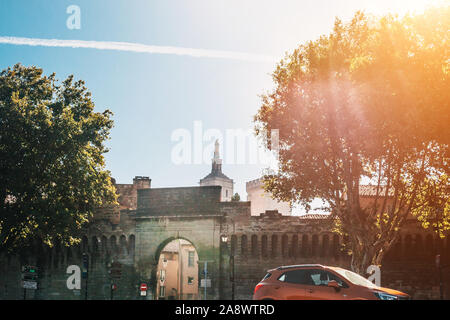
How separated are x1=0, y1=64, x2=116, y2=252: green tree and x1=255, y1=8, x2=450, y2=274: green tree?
11.7 meters

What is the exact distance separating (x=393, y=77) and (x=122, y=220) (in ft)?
84.9

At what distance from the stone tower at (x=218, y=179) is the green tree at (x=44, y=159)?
6913 centimetres

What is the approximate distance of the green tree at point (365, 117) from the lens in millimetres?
19484

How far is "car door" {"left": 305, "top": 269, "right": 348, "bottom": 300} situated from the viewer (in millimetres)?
13047

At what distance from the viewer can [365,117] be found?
2111 cm

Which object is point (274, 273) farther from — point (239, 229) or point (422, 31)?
point (239, 229)

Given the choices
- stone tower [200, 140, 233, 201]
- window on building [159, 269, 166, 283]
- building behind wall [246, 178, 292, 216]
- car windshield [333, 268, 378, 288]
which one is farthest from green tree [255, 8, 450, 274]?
stone tower [200, 140, 233, 201]

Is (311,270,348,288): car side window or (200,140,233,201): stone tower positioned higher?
(200,140,233,201): stone tower

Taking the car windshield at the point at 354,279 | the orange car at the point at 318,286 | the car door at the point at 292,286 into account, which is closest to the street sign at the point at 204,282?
the orange car at the point at 318,286

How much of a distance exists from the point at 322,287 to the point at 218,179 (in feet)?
292

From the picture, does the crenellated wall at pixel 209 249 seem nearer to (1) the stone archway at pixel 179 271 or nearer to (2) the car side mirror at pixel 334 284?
(1) the stone archway at pixel 179 271

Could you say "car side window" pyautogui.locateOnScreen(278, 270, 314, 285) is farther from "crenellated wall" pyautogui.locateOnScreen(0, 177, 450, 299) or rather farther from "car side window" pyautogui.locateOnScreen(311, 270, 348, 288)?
"crenellated wall" pyautogui.locateOnScreen(0, 177, 450, 299)

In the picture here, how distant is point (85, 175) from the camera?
2977cm
